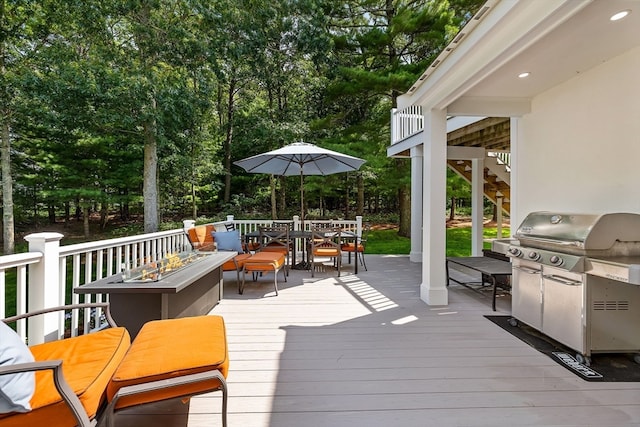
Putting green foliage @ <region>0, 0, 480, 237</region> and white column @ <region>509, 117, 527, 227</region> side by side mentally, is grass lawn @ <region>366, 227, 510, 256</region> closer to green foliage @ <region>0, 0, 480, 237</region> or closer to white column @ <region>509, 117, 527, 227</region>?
green foliage @ <region>0, 0, 480, 237</region>

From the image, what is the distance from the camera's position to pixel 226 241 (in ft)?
18.5

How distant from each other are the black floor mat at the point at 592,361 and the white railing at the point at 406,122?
484cm

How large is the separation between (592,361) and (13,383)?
376 cm

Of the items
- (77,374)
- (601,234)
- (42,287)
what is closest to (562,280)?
(601,234)

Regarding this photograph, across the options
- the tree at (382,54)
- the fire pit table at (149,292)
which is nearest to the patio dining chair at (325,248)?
the fire pit table at (149,292)

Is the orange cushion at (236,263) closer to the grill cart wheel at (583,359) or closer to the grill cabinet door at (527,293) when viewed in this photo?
the grill cabinet door at (527,293)

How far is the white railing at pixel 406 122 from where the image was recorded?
25.4 feet

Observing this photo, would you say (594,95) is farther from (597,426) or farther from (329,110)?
(329,110)

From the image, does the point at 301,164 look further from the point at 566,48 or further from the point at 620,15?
the point at 620,15

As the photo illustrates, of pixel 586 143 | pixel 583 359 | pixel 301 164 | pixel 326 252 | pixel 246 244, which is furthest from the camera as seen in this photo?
pixel 301 164

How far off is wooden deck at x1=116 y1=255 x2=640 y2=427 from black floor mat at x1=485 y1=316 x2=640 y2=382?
0.09 m

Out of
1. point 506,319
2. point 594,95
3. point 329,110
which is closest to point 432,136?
point 594,95

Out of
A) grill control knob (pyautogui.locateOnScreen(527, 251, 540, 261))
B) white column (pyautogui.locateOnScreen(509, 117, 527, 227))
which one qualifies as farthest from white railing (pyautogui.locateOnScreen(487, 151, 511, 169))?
grill control knob (pyautogui.locateOnScreen(527, 251, 540, 261))

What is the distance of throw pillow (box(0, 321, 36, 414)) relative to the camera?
1372 millimetres
